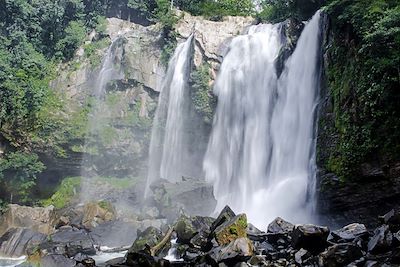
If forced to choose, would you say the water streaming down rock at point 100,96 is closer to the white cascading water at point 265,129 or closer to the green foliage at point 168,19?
the green foliage at point 168,19

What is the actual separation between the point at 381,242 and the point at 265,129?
13021 mm

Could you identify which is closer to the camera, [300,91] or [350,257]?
[350,257]

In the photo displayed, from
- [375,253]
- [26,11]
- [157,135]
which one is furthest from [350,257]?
[26,11]

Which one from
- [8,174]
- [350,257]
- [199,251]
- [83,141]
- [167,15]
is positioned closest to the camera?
[350,257]

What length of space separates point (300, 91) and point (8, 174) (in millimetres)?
17270

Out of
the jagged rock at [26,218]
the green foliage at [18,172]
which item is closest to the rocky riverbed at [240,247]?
the jagged rock at [26,218]

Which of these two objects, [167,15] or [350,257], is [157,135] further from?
[350,257]

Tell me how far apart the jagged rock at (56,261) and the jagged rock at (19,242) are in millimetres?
4066

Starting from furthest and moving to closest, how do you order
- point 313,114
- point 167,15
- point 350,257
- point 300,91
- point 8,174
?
point 167,15, point 8,174, point 300,91, point 313,114, point 350,257

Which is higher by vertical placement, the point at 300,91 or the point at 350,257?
the point at 300,91

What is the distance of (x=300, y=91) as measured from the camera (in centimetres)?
1984

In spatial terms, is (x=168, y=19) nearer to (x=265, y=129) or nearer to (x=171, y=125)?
(x=171, y=125)

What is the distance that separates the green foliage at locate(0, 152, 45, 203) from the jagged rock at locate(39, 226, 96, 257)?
6.78 m

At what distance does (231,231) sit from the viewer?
12.4 m
